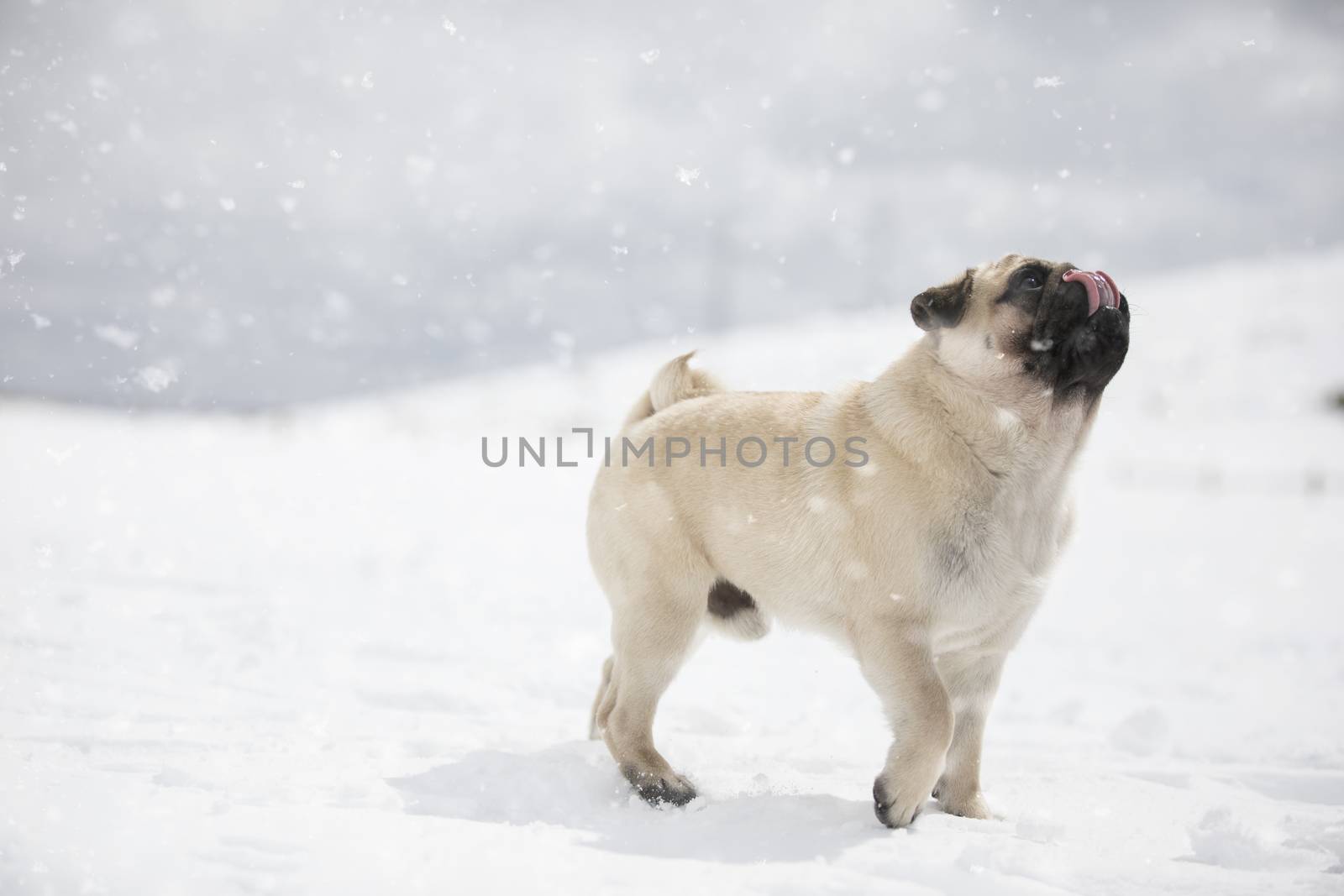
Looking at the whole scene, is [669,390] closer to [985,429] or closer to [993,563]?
[985,429]

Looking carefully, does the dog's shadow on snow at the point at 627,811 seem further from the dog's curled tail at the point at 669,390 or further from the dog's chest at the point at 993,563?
the dog's curled tail at the point at 669,390

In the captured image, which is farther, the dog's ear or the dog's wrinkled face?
the dog's ear

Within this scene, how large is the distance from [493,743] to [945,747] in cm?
196

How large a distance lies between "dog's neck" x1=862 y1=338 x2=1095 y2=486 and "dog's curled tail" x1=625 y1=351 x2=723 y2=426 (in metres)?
1.27

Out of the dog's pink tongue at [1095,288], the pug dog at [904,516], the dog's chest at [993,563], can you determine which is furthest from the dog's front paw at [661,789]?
the dog's pink tongue at [1095,288]

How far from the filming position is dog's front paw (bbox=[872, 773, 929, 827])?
10.4 ft

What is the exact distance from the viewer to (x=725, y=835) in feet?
10.3

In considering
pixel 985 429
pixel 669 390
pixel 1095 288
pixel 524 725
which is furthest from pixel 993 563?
pixel 524 725

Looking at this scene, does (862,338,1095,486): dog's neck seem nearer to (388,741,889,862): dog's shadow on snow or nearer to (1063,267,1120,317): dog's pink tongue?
(1063,267,1120,317): dog's pink tongue

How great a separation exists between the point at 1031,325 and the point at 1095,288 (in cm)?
24

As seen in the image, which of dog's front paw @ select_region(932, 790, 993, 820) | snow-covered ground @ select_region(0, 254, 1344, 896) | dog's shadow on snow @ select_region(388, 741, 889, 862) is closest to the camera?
snow-covered ground @ select_region(0, 254, 1344, 896)

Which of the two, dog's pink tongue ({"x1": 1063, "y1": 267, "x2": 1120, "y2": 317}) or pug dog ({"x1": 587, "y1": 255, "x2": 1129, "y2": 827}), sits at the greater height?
dog's pink tongue ({"x1": 1063, "y1": 267, "x2": 1120, "y2": 317})

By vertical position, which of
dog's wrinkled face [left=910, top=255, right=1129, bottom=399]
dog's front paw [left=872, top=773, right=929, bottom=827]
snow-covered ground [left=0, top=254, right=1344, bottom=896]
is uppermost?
dog's wrinkled face [left=910, top=255, right=1129, bottom=399]

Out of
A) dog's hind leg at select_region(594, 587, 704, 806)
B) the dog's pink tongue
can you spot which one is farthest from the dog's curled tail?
the dog's pink tongue
